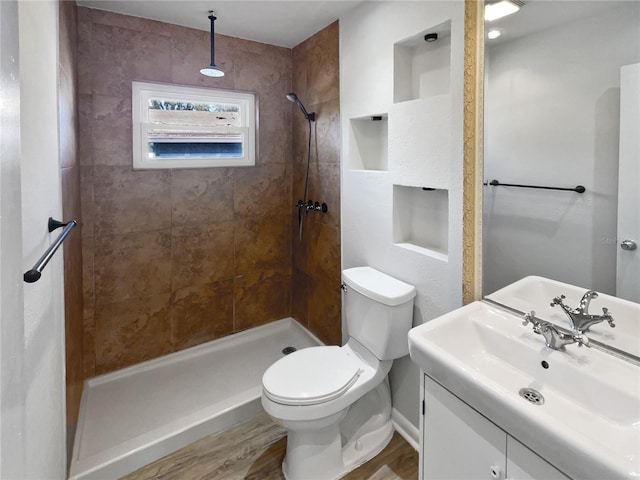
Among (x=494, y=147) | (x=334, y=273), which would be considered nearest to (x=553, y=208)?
(x=494, y=147)

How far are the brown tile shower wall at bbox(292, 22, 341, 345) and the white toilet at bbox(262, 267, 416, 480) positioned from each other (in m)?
0.56

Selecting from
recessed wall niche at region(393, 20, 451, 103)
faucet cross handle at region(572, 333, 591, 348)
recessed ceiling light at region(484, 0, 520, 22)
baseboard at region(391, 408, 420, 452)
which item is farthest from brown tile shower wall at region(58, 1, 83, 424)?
faucet cross handle at region(572, 333, 591, 348)

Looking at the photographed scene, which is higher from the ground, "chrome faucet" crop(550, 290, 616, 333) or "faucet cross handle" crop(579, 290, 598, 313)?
"faucet cross handle" crop(579, 290, 598, 313)

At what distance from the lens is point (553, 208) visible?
136cm

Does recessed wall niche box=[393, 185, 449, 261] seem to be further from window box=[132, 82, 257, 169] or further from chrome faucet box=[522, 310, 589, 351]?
window box=[132, 82, 257, 169]

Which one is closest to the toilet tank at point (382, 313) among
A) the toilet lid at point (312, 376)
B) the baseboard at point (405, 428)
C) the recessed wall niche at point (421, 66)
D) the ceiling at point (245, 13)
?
the toilet lid at point (312, 376)

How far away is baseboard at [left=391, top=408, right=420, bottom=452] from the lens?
198 centimetres

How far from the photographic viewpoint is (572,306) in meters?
1.34

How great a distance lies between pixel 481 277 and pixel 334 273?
1.17m

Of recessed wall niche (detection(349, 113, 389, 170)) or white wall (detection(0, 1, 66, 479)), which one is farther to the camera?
recessed wall niche (detection(349, 113, 389, 170))

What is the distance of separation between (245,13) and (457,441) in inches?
96.7

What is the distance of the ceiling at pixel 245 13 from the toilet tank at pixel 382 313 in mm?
1576

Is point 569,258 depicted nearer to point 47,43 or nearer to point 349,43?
point 349,43

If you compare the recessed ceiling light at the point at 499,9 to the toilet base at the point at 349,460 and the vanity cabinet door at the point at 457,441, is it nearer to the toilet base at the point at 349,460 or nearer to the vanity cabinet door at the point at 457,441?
the vanity cabinet door at the point at 457,441
